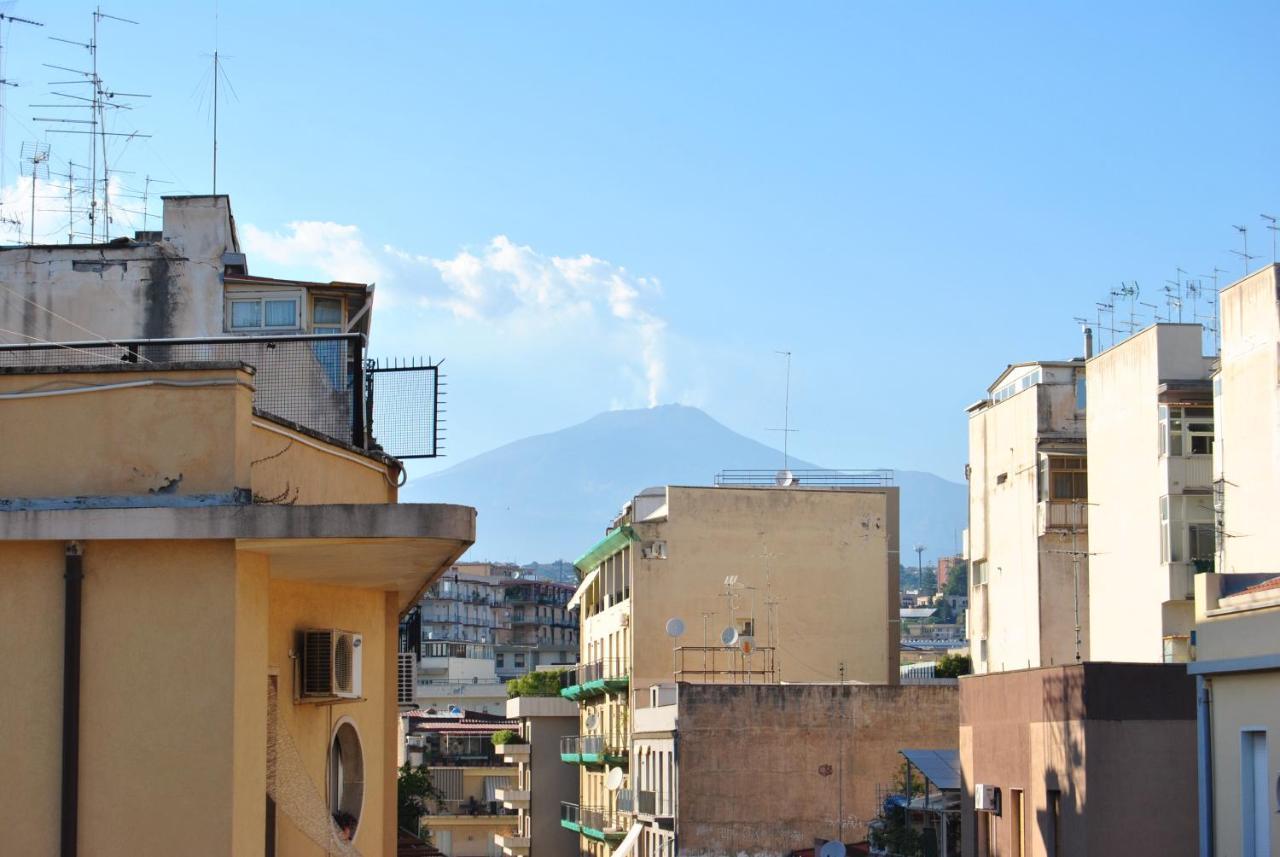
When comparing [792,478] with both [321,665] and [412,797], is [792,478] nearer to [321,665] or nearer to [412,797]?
Answer: [412,797]

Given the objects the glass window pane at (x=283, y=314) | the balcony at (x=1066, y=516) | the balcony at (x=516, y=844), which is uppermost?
the glass window pane at (x=283, y=314)

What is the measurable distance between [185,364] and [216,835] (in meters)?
2.75

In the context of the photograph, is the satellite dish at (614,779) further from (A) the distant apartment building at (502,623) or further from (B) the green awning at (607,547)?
(A) the distant apartment building at (502,623)

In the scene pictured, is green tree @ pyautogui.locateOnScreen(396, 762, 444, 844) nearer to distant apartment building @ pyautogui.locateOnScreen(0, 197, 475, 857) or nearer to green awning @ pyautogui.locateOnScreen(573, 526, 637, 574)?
green awning @ pyautogui.locateOnScreen(573, 526, 637, 574)

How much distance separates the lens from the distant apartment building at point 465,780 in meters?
89.8

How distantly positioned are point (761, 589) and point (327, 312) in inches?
1561

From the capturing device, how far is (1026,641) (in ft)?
183

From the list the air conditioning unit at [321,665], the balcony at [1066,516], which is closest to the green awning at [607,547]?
the balcony at [1066,516]

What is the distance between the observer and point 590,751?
233ft

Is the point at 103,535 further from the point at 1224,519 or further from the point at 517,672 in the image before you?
the point at 517,672

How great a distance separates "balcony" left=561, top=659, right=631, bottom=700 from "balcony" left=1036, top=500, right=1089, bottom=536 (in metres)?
16.6

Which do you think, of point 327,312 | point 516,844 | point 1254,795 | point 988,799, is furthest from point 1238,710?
point 516,844

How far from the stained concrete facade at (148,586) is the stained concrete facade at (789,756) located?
38241mm

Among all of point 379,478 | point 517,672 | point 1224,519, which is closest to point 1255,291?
point 1224,519
